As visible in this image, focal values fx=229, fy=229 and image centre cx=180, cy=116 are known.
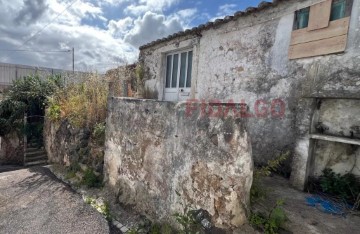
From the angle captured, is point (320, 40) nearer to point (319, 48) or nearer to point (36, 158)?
point (319, 48)

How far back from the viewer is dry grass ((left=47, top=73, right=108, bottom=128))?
7109mm

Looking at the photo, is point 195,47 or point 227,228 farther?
point 195,47

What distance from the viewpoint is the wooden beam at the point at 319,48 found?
4062mm

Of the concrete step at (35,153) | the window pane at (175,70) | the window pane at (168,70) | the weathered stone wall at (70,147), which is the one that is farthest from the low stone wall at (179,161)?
the concrete step at (35,153)

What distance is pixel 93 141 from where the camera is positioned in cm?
665

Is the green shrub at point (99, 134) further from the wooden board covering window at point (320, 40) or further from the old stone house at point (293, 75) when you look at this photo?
the wooden board covering window at point (320, 40)

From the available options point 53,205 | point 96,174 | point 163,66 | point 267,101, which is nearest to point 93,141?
point 96,174

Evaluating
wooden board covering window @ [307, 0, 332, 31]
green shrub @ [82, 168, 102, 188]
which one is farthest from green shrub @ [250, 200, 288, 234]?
green shrub @ [82, 168, 102, 188]

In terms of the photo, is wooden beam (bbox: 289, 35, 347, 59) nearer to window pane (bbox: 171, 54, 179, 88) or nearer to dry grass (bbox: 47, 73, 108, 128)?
window pane (bbox: 171, 54, 179, 88)

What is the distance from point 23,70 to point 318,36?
22.0 meters

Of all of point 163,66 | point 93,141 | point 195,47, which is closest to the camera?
point 93,141

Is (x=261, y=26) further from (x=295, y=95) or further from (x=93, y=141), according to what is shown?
(x=93, y=141)

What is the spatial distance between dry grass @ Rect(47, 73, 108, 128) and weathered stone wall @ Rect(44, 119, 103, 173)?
11.0 inches

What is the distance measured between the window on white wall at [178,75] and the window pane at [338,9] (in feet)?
13.9
